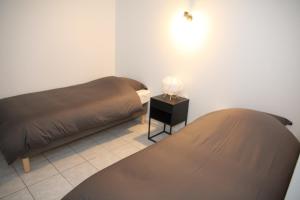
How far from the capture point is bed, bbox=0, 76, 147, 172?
191 cm

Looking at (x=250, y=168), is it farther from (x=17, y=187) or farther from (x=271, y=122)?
(x=17, y=187)

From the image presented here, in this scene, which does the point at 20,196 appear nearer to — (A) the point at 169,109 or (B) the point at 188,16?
(A) the point at 169,109

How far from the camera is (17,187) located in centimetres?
183

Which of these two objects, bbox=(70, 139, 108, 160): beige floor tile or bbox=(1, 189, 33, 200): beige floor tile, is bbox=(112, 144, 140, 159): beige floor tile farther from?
bbox=(1, 189, 33, 200): beige floor tile

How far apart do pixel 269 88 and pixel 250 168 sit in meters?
1.02

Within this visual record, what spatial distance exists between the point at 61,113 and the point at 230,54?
1984 mm

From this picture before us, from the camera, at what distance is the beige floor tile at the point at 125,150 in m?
2.45

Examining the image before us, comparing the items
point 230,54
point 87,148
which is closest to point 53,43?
point 87,148

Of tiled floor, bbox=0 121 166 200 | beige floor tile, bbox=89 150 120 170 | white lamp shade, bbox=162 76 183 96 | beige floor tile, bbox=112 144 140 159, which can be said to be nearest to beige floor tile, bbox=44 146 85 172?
tiled floor, bbox=0 121 166 200

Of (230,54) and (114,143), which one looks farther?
(114,143)

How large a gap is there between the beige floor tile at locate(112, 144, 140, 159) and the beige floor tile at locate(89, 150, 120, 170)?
0.20 ft

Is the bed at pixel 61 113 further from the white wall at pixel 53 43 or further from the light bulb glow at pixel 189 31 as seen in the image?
the light bulb glow at pixel 189 31

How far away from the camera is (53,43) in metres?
2.86

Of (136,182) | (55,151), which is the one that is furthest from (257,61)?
(55,151)
